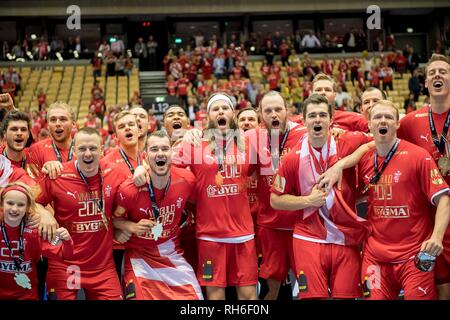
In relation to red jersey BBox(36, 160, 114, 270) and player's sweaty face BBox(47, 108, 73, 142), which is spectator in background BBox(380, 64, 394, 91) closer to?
player's sweaty face BBox(47, 108, 73, 142)

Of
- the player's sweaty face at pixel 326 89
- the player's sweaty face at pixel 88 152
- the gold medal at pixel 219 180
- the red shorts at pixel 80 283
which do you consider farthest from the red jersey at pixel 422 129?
the red shorts at pixel 80 283

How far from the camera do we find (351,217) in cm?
495

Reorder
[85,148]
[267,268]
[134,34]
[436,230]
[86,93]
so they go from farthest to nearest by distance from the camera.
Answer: [134,34] → [86,93] → [267,268] → [85,148] → [436,230]

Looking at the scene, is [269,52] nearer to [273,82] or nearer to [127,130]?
[273,82]

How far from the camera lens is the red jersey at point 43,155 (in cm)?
582

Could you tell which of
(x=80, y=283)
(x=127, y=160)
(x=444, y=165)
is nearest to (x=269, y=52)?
(x=127, y=160)

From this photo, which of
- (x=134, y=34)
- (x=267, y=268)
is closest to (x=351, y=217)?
(x=267, y=268)

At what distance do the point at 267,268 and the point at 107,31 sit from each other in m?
24.1

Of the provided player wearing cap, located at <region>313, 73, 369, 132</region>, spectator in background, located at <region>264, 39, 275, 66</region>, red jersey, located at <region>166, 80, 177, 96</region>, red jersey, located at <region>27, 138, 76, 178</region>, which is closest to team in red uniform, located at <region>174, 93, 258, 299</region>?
player wearing cap, located at <region>313, 73, 369, 132</region>

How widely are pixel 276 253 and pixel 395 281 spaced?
1211mm

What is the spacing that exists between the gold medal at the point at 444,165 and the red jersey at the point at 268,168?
1.25 m

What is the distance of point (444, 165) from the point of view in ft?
16.8

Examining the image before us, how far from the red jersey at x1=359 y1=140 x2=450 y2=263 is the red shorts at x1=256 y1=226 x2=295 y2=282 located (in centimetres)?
92
